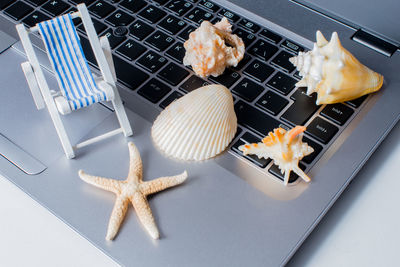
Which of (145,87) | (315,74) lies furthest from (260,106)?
(145,87)

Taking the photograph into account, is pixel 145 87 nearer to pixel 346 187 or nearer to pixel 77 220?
pixel 77 220

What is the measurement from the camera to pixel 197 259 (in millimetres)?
691

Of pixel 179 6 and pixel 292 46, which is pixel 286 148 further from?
pixel 179 6

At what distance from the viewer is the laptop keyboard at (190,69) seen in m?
0.84

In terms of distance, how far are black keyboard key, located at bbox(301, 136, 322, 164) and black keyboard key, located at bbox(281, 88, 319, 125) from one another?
0.14 ft

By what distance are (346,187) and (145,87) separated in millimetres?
381

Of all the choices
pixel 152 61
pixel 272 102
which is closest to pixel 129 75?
pixel 152 61

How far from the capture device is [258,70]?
900mm

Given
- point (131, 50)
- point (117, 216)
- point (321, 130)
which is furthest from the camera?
point (131, 50)

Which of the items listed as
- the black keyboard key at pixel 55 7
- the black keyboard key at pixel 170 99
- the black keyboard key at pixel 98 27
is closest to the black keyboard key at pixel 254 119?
the black keyboard key at pixel 170 99

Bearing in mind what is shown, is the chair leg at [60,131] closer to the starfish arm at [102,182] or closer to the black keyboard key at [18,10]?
the starfish arm at [102,182]

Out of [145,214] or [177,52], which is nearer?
[145,214]

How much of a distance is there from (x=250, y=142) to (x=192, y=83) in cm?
16

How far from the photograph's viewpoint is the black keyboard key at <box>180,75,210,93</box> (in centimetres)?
89
